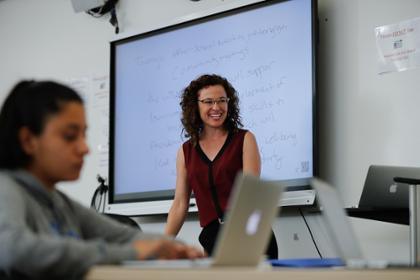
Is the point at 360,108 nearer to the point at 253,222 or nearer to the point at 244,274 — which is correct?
the point at 253,222

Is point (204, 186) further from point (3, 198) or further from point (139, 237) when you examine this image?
point (3, 198)

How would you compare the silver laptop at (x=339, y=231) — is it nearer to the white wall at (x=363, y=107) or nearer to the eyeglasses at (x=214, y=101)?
the eyeglasses at (x=214, y=101)

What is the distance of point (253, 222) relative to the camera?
116 centimetres

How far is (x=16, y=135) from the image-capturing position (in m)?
1.26

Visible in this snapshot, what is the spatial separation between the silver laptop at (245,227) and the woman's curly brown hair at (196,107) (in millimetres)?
1788

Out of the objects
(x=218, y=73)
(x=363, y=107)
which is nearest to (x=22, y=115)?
(x=363, y=107)

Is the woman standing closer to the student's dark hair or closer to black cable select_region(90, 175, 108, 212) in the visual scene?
black cable select_region(90, 175, 108, 212)

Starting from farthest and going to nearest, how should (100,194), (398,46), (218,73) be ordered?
(100,194) → (218,73) → (398,46)

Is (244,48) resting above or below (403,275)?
above

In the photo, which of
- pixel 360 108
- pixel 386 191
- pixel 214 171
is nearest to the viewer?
pixel 386 191

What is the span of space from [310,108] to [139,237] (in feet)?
6.44

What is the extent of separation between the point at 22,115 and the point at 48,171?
0.39ft

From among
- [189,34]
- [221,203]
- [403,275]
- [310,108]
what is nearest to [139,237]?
[403,275]

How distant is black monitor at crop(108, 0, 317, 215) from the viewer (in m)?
3.32
